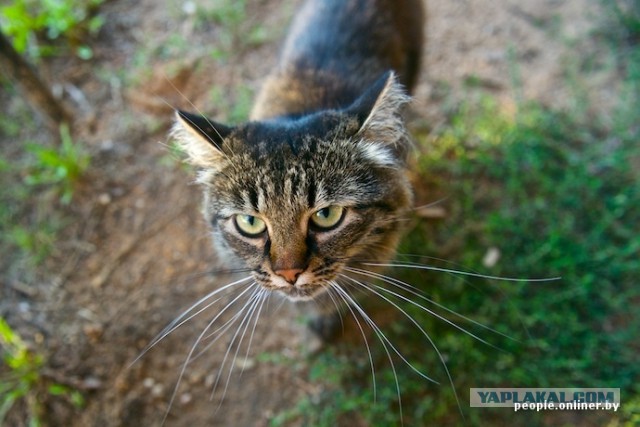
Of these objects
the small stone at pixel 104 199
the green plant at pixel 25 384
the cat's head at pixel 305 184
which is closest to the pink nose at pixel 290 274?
the cat's head at pixel 305 184

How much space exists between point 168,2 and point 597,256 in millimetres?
3694

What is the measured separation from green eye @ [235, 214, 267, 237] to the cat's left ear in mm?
497

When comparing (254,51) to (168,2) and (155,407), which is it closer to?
(168,2)

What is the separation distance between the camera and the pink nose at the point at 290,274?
1.57 m

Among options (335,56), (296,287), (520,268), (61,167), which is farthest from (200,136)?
(520,268)

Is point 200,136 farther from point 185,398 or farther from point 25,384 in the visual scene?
point 25,384

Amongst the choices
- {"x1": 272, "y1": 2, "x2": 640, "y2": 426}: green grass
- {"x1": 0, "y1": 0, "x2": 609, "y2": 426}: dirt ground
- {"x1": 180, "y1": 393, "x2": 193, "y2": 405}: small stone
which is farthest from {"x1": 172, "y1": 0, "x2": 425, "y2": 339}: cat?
{"x1": 180, "y1": 393, "x2": 193, "y2": 405}: small stone

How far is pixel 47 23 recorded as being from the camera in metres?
3.38

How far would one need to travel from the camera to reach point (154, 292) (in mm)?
2639

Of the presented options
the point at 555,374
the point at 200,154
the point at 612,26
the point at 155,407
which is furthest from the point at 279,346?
the point at 612,26

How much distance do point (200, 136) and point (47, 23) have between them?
8.69ft

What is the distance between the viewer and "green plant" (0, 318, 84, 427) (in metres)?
2.28

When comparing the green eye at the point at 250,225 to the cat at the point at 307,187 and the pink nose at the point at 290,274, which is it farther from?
the pink nose at the point at 290,274

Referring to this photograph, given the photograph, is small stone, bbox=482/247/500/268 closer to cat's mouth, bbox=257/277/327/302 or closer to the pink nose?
cat's mouth, bbox=257/277/327/302
